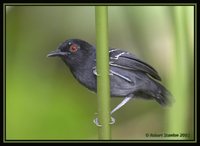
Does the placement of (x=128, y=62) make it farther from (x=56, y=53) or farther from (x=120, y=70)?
(x=56, y=53)

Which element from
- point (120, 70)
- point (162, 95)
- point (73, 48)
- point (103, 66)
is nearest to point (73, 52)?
point (73, 48)

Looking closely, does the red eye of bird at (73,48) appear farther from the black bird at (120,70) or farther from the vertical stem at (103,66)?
the vertical stem at (103,66)

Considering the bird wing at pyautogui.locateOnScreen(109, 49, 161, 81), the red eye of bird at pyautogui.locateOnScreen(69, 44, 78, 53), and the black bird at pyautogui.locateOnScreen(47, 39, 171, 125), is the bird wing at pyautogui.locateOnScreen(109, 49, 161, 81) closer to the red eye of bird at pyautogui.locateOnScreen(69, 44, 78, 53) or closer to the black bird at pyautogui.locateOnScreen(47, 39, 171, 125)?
the black bird at pyautogui.locateOnScreen(47, 39, 171, 125)

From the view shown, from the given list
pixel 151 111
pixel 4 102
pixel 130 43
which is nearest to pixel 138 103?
pixel 151 111

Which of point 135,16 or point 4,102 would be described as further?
point 4,102

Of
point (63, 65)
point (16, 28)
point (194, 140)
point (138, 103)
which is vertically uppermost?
point (16, 28)

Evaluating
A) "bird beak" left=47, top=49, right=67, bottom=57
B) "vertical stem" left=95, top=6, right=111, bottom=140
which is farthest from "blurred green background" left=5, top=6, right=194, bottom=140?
"vertical stem" left=95, top=6, right=111, bottom=140

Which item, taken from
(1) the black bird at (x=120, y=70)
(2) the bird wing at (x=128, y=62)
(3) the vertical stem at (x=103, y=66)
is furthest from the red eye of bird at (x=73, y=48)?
(3) the vertical stem at (x=103, y=66)

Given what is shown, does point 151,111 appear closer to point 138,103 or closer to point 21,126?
point 138,103
